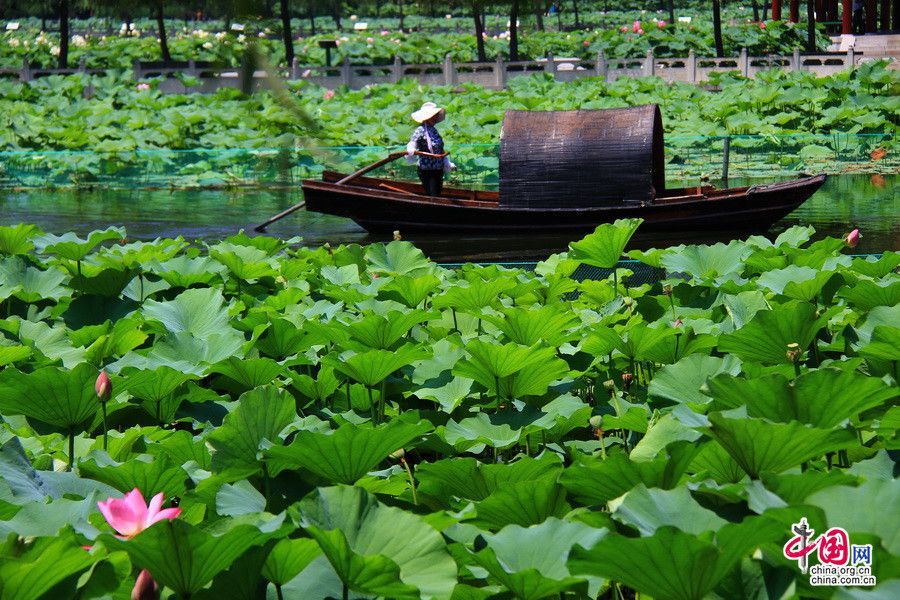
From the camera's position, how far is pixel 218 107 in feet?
56.0

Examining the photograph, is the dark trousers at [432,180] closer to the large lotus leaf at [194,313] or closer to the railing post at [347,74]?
the large lotus leaf at [194,313]

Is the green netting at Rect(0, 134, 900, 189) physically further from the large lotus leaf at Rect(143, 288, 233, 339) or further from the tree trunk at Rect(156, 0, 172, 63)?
the tree trunk at Rect(156, 0, 172, 63)

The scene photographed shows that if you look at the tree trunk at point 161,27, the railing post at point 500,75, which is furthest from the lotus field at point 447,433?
the railing post at point 500,75

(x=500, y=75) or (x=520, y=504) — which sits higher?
(x=500, y=75)

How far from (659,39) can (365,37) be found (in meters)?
7.44

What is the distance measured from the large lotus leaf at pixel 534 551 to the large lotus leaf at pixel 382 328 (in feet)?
4.01

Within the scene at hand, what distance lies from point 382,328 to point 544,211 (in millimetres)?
7619

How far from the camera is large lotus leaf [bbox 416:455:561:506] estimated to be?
6.15 ft

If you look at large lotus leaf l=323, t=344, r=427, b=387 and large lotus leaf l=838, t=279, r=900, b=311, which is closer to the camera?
large lotus leaf l=323, t=344, r=427, b=387

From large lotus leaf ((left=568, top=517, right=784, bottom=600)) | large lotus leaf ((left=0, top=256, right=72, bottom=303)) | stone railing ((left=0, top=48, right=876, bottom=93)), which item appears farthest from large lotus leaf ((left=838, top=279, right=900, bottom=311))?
stone railing ((left=0, top=48, right=876, bottom=93))

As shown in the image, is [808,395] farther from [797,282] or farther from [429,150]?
[429,150]

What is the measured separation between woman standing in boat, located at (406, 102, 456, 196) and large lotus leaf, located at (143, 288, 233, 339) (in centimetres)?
697

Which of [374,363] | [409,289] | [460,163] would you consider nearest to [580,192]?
[460,163]

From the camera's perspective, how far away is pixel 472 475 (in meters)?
1.89
